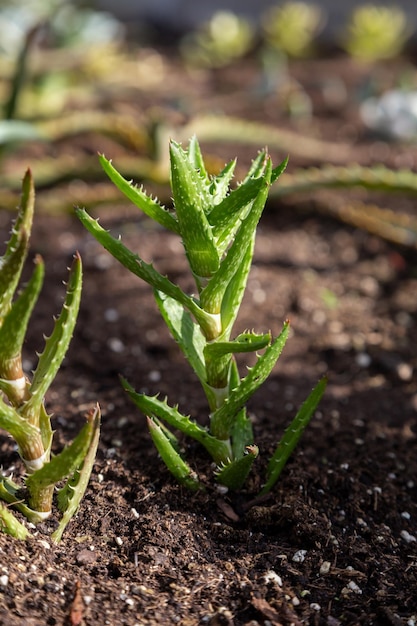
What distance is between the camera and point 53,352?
1.00 metres

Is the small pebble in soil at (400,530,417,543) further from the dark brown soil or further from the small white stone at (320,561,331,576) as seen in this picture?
the small white stone at (320,561,331,576)

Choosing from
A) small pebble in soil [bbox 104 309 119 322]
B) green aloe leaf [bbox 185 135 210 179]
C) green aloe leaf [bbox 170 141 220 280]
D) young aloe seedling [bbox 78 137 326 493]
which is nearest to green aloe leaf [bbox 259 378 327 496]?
young aloe seedling [bbox 78 137 326 493]

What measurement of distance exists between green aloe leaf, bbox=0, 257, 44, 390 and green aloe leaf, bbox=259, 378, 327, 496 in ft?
1.37

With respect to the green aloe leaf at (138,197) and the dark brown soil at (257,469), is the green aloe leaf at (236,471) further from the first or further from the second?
the green aloe leaf at (138,197)

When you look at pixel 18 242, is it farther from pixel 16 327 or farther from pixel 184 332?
Answer: pixel 184 332

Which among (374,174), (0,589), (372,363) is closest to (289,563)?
(0,589)

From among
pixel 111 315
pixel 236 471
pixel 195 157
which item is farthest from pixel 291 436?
pixel 111 315

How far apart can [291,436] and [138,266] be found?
358 mm

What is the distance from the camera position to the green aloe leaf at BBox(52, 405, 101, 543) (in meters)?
1.01

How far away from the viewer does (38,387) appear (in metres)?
1.00

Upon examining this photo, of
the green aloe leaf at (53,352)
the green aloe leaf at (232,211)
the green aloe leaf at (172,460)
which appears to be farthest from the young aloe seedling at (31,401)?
the green aloe leaf at (232,211)

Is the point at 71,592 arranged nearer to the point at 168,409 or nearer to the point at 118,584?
the point at 118,584

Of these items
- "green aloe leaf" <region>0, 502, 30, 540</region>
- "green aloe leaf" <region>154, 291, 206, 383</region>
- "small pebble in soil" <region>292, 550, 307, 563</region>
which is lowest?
"small pebble in soil" <region>292, 550, 307, 563</region>

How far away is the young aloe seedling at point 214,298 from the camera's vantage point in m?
1.01
